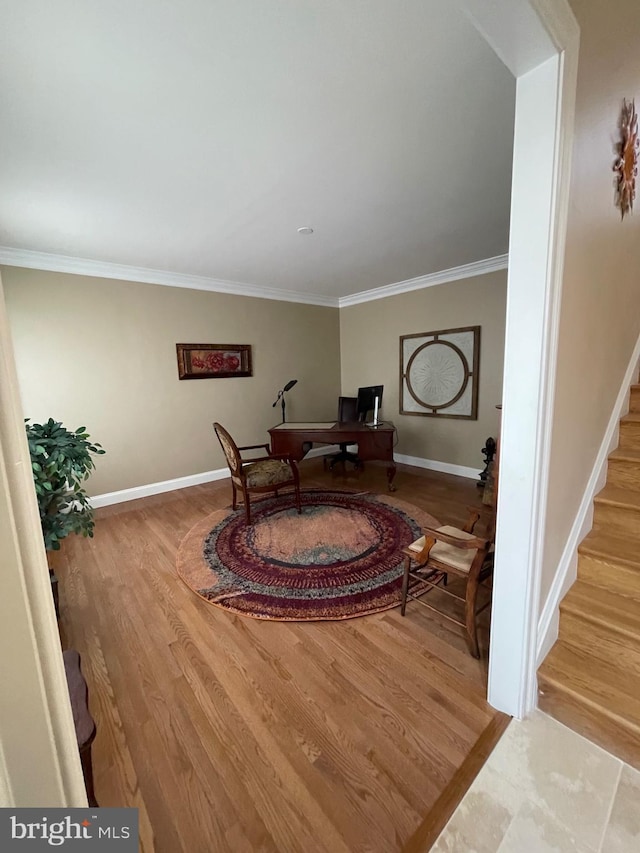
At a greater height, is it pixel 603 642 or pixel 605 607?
pixel 605 607

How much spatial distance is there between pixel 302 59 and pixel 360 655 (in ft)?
8.23

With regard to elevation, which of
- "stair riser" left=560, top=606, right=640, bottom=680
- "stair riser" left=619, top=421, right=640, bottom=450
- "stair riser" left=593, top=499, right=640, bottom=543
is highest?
"stair riser" left=619, top=421, right=640, bottom=450

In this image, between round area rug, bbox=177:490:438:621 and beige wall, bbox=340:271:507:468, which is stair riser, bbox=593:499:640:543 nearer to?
round area rug, bbox=177:490:438:621

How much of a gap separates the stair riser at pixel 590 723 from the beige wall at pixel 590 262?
34cm

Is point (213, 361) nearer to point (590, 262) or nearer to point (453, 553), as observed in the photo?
point (453, 553)

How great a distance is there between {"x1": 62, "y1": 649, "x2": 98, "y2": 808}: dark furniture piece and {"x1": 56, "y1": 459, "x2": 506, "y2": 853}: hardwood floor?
334 millimetres

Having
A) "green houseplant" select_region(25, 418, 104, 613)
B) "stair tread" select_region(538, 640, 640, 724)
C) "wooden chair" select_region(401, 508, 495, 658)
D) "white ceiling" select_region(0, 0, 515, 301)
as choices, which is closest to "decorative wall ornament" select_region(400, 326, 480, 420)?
"white ceiling" select_region(0, 0, 515, 301)

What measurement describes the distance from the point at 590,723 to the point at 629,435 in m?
1.38

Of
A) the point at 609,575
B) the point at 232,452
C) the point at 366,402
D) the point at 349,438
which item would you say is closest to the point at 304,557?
the point at 232,452

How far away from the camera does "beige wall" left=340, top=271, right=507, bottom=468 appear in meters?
3.76

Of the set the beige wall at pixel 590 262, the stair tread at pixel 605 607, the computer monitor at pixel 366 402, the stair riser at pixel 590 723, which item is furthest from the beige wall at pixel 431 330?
the stair riser at pixel 590 723

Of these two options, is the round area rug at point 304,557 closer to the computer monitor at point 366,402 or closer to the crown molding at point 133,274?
the computer monitor at point 366,402

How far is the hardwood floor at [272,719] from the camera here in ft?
3.43

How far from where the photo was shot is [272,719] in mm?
1351
